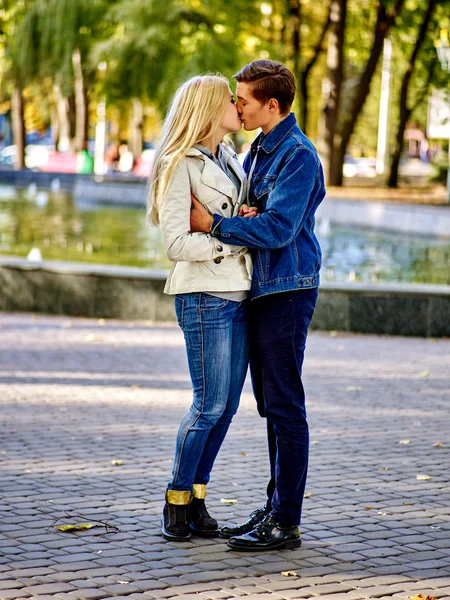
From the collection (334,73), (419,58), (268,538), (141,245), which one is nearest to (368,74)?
(334,73)

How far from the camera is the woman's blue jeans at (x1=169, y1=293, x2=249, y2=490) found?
4.53 metres

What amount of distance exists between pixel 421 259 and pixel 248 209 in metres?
12.7

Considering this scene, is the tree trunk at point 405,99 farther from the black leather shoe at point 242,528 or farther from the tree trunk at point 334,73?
the black leather shoe at point 242,528

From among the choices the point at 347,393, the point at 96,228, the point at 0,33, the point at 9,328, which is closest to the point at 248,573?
the point at 347,393

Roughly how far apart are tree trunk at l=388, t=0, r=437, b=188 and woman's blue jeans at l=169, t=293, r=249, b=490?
91.5ft

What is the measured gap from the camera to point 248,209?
4414mm

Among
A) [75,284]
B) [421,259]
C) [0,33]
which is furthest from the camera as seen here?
[421,259]

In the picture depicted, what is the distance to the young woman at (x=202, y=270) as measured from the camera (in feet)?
14.5

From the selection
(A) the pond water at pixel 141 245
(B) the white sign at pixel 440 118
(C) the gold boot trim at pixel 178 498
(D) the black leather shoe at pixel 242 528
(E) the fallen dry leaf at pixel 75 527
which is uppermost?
(B) the white sign at pixel 440 118

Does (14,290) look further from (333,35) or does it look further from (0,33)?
(333,35)

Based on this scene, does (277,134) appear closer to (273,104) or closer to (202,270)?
(273,104)

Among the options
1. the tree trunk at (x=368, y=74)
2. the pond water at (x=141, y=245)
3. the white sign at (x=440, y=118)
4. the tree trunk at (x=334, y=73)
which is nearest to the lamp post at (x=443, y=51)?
the white sign at (x=440, y=118)

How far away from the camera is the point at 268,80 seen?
4371 millimetres

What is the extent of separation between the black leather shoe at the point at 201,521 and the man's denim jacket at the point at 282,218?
3.14ft
